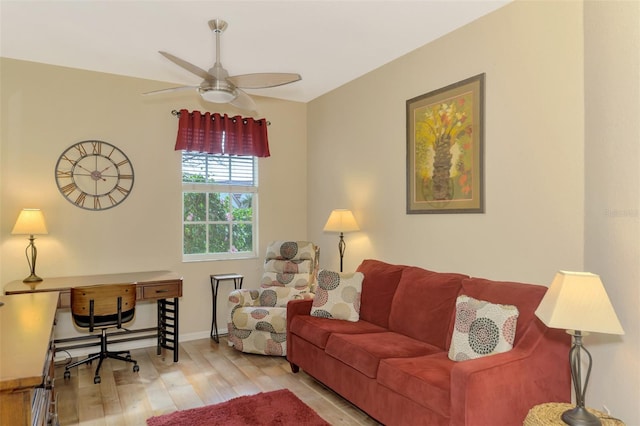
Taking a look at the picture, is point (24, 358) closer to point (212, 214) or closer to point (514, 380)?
point (514, 380)

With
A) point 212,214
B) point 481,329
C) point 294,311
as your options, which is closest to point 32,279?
point 212,214

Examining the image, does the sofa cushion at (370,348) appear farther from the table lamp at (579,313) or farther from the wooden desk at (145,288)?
the wooden desk at (145,288)

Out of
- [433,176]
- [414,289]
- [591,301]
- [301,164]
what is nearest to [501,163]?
[433,176]

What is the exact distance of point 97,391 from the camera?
329 centimetres

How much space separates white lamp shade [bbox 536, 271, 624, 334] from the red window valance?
3679 mm

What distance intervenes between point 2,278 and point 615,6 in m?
4.92

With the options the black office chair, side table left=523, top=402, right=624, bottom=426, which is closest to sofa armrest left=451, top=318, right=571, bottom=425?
side table left=523, top=402, right=624, bottom=426

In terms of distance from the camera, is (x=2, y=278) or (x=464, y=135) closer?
(x=464, y=135)

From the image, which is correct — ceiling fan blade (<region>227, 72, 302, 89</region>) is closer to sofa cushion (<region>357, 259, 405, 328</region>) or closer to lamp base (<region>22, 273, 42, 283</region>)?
sofa cushion (<region>357, 259, 405, 328</region>)

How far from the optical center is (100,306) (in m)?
3.43

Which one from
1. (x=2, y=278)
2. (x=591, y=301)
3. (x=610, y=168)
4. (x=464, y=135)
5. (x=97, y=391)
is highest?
(x=464, y=135)

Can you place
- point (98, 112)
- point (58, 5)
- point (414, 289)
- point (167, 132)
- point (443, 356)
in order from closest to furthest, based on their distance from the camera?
point (443, 356), point (58, 5), point (414, 289), point (98, 112), point (167, 132)

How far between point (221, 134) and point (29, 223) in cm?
201

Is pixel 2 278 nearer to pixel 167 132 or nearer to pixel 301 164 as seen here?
pixel 167 132
